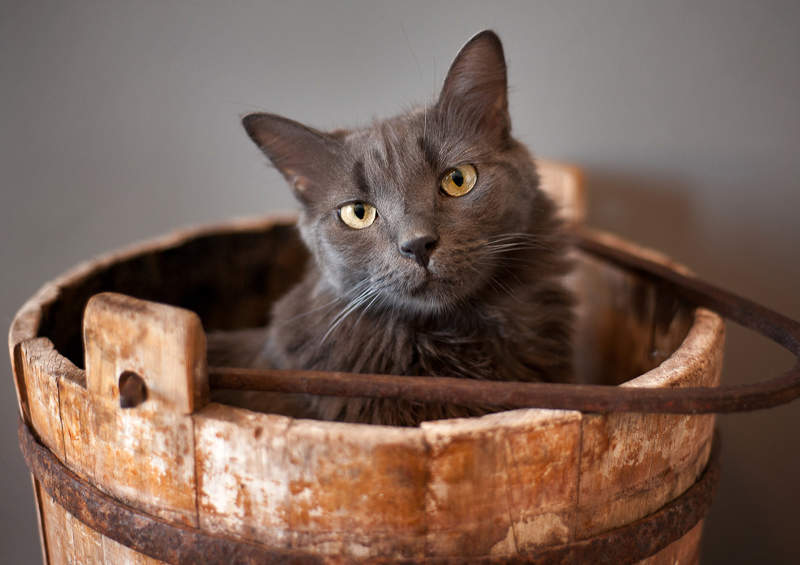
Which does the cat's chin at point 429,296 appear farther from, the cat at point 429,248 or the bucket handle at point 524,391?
the bucket handle at point 524,391

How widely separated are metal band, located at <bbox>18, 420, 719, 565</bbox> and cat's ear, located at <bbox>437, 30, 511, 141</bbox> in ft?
2.25

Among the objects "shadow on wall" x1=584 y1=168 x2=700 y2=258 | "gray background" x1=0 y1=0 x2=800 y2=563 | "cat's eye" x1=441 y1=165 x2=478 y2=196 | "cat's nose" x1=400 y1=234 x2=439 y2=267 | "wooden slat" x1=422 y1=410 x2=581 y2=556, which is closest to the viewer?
"wooden slat" x1=422 y1=410 x2=581 y2=556

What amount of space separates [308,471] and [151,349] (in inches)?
9.6

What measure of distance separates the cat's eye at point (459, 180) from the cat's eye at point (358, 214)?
0.43 ft

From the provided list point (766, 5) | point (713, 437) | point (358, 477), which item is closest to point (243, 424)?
point (358, 477)

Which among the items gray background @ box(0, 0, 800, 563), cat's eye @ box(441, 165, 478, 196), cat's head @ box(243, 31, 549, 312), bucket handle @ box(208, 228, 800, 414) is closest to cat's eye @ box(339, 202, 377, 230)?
cat's head @ box(243, 31, 549, 312)

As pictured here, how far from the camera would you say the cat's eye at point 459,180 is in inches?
45.4

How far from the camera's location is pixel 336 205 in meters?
1.21

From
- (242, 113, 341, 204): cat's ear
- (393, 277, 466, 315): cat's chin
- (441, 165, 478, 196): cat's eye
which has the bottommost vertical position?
(393, 277, 466, 315): cat's chin

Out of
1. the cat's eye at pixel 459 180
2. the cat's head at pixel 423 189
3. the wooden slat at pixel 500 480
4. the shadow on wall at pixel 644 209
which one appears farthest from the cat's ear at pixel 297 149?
the shadow on wall at pixel 644 209

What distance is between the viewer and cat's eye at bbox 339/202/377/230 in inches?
46.4

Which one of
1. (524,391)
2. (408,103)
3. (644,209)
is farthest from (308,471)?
(644,209)

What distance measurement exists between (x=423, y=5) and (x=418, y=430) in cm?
147

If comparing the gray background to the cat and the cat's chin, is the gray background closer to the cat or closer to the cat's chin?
the cat
